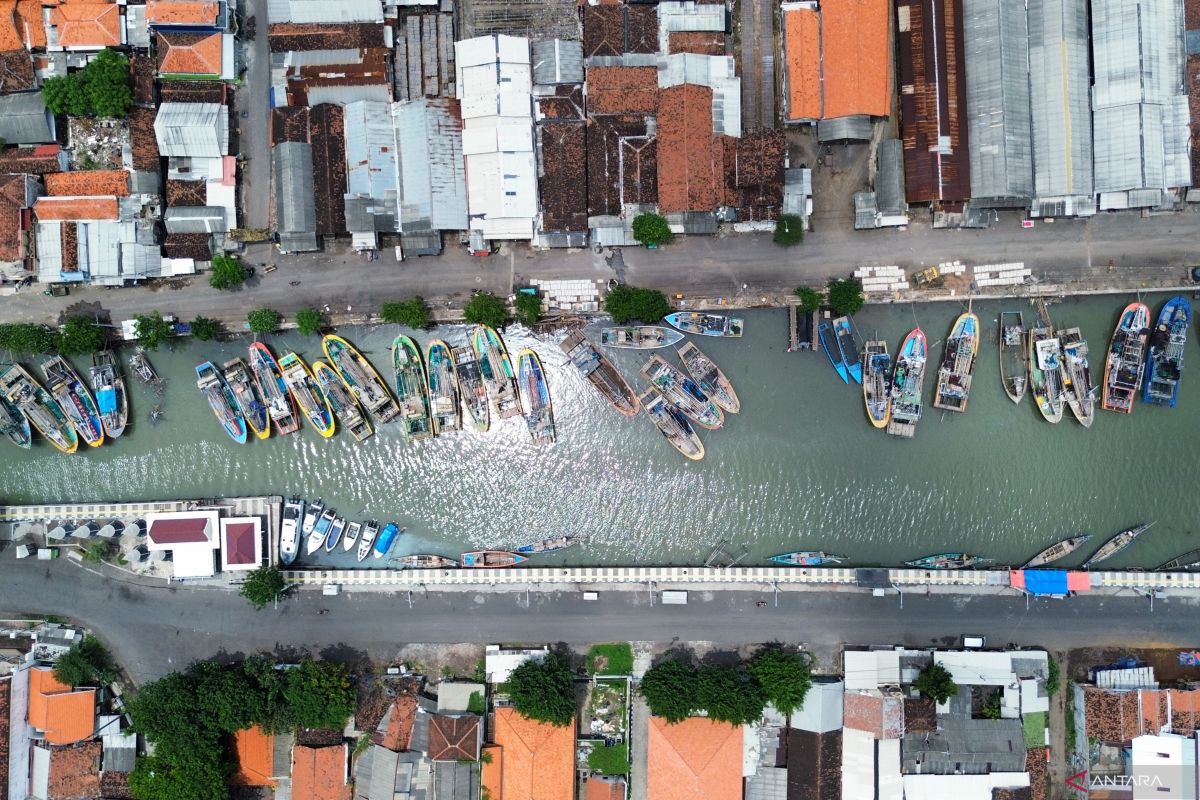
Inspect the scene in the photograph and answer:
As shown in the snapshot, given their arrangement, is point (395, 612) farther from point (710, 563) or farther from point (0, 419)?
point (0, 419)

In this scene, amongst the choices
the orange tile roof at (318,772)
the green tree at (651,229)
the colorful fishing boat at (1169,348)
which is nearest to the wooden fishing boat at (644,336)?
the green tree at (651,229)

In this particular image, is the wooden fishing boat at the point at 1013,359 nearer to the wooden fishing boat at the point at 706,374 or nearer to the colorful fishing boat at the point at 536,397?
the wooden fishing boat at the point at 706,374

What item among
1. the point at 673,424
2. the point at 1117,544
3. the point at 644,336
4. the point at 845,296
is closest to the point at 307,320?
the point at 644,336

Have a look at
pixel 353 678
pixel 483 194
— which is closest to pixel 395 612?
pixel 353 678

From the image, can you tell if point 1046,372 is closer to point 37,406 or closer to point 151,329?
point 151,329

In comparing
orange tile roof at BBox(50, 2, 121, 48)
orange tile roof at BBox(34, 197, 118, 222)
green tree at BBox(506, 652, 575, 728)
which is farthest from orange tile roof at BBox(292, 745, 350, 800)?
orange tile roof at BBox(50, 2, 121, 48)
